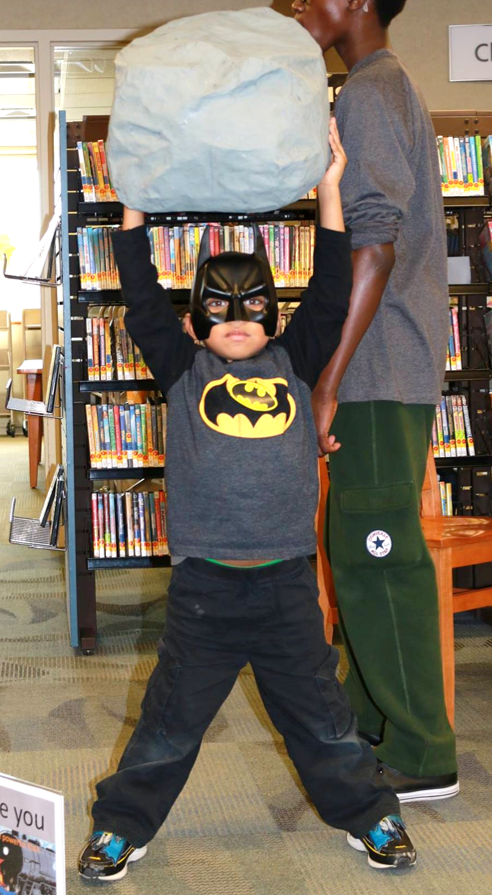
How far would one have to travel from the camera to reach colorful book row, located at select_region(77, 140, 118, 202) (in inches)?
117

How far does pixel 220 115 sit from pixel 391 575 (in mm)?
880

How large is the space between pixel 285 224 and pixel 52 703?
173 centimetres

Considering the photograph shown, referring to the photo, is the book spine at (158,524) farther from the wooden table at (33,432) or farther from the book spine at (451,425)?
the wooden table at (33,432)

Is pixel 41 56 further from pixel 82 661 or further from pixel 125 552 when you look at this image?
pixel 82 661

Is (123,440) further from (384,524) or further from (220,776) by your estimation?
(384,524)

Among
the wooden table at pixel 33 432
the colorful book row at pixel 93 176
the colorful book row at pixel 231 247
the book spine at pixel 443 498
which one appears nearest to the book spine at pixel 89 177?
the colorful book row at pixel 93 176

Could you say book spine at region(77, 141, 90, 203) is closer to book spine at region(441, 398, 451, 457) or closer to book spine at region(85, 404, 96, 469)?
book spine at region(85, 404, 96, 469)

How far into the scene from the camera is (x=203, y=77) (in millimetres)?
1323

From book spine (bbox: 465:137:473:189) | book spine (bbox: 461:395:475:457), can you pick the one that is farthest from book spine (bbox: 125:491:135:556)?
book spine (bbox: 465:137:473:189)

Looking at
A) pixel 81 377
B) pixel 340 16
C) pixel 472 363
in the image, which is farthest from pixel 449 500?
pixel 340 16

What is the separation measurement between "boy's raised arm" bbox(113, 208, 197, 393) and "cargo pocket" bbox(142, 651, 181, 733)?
43 cm

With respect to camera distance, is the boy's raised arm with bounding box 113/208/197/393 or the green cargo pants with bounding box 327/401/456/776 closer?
the boy's raised arm with bounding box 113/208/197/393

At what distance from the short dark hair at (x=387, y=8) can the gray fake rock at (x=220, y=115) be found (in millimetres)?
369

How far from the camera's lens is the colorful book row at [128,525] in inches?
122
